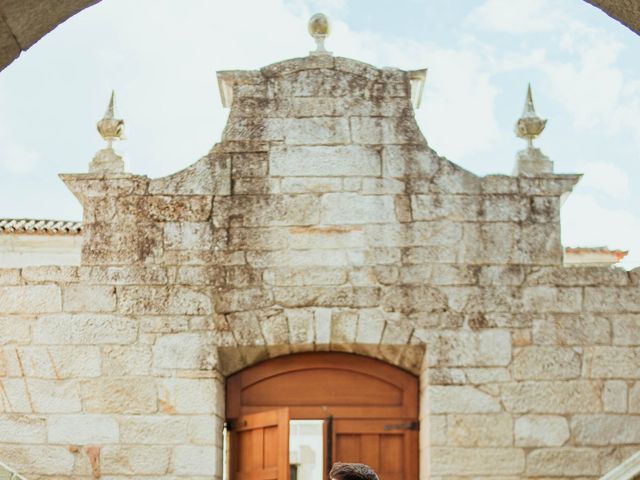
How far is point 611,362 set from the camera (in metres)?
6.55

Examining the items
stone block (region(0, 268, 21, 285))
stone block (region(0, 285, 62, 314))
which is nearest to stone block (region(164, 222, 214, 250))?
stone block (region(0, 285, 62, 314))

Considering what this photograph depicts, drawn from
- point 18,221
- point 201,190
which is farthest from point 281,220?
point 18,221

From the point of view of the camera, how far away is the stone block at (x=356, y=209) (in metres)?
6.73

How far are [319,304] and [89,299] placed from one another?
5.02 feet

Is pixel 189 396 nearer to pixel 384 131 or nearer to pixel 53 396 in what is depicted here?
pixel 53 396

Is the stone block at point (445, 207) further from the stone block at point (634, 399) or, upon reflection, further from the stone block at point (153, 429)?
the stone block at point (153, 429)

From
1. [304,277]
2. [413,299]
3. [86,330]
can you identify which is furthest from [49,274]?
[413,299]

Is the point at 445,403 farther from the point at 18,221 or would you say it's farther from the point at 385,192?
the point at 18,221

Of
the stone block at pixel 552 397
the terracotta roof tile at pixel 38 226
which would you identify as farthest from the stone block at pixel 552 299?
the terracotta roof tile at pixel 38 226

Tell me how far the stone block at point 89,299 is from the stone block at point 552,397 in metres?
2.64

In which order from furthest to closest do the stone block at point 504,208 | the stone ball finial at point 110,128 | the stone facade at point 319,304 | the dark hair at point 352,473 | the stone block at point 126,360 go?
the stone ball finial at point 110,128
the stone block at point 504,208
the stone block at point 126,360
the stone facade at point 319,304
the dark hair at point 352,473

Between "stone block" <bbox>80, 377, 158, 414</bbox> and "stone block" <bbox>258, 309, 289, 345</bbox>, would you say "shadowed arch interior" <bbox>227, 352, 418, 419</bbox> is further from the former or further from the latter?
"stone block" <bbox>80, 377, 158, 414</bbox>

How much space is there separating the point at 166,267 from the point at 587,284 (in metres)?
2.80

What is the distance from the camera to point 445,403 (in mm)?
6438
